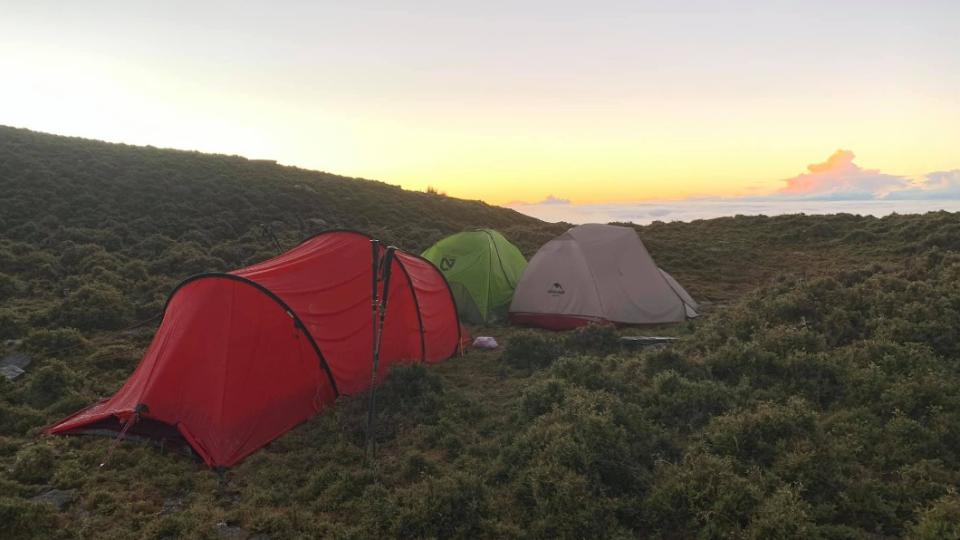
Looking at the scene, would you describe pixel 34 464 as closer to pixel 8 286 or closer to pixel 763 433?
pixel 763 433

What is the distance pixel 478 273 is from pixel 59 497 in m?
9.99

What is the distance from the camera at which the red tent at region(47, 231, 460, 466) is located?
706 cm

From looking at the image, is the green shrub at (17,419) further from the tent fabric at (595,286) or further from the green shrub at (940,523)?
the green shrub at (940,523)

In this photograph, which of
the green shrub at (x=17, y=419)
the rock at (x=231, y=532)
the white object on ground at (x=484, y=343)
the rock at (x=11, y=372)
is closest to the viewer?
the rock at (x=231, y=532)

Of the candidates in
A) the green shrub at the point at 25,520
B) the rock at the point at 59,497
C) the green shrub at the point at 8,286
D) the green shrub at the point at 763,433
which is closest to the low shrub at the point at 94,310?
the green shrub at the point at 8,286

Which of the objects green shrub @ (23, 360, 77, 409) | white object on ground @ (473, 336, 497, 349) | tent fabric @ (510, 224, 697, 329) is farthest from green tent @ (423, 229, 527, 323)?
green shrub @ (23, 360, 77, 409)

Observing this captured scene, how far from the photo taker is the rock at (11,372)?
361 inches

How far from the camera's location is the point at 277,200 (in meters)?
27.7

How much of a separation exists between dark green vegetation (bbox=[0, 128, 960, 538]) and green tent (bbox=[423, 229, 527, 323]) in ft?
3.26

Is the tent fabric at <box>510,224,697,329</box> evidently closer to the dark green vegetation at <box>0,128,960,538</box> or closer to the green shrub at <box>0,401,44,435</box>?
the dark green vegetation at <box>0,128,960,538</box>

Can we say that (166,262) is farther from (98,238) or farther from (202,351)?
(202,351)

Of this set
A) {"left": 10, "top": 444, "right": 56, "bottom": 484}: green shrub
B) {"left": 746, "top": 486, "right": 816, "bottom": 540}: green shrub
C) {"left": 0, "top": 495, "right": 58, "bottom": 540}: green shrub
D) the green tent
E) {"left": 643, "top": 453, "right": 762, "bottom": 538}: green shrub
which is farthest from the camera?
the green tent

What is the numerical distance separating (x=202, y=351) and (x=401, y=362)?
295 cm

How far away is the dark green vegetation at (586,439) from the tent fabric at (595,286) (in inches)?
35.7
